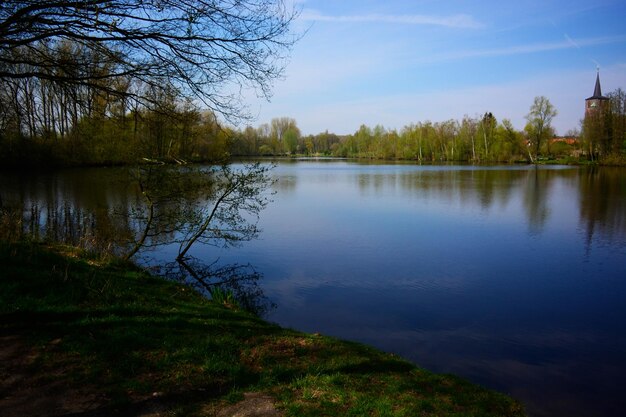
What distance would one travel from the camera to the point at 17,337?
4.66 metres

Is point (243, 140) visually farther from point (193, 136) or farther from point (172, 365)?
point (172, 365)

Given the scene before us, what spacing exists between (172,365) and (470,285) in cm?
847

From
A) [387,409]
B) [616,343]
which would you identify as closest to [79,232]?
→ [387,409]

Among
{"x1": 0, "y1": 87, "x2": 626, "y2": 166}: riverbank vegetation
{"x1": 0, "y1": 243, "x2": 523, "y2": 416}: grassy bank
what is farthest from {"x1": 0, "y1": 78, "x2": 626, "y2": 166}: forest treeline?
{"x1": 0, "y1": 243, "x2": 523, "y2": 416}: grassy bank

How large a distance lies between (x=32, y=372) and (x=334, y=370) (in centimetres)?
309

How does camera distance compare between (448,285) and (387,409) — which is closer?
(387,409)

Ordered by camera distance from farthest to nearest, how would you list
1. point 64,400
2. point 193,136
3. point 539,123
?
point 539,123 < point 193,136 < point 64,400

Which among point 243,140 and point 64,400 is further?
point 243,140

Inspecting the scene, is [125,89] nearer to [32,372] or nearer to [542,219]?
[32,372]

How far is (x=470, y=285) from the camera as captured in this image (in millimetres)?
10891

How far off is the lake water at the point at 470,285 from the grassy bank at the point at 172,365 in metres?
1.68

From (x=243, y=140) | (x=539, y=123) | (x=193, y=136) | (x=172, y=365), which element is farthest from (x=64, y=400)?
(x=539, y=123)

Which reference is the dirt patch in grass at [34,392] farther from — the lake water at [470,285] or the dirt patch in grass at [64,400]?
the lake water at [470,285]

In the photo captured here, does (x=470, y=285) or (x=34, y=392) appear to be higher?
(x=34, y=392)
